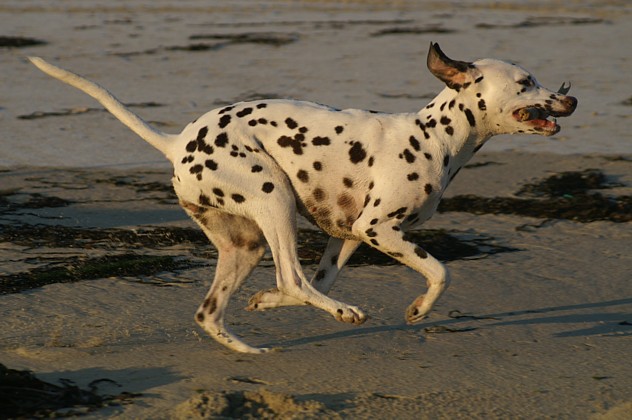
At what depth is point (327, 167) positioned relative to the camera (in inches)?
265

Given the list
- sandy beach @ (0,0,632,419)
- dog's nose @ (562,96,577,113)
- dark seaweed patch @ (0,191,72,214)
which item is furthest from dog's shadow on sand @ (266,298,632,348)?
dark seaweed patch @ (0,191,72,214)

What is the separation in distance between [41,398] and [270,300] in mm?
1508

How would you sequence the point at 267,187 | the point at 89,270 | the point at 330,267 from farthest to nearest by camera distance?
the point at 89,270
the point at 330,267
the point at 267,187

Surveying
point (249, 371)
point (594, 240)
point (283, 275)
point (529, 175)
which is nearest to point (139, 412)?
point (249, 371)

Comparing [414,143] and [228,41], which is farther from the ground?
[414,143]

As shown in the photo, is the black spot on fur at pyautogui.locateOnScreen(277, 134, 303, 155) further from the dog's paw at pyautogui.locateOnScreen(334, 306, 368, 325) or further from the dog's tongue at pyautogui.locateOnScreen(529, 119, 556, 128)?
the dog's tongue at pyautogui.locateOnScreen(529, 119, 556, 128)

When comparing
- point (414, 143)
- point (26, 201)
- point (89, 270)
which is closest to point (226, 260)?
point (414, 143)

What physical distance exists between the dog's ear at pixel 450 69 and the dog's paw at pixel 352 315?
4.41ft

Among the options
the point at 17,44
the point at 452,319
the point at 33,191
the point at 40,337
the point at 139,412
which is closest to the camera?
the point at 139,412

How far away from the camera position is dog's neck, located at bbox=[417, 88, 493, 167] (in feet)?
22.6

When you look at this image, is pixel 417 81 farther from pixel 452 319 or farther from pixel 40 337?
pixel 40 337

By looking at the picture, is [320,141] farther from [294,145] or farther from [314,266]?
[314,266]

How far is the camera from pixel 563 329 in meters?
7.36

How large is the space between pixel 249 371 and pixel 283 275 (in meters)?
0.55
